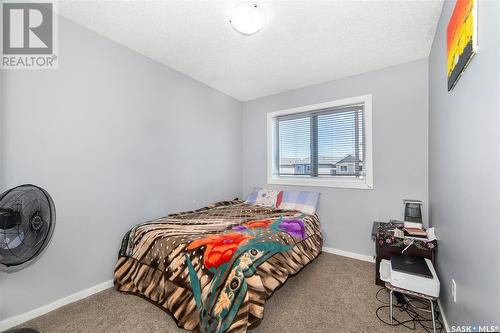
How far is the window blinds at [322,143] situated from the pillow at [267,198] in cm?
43

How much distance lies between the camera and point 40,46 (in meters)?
1.74

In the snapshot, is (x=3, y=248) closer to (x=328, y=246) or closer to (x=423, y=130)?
(x=328, y=246)

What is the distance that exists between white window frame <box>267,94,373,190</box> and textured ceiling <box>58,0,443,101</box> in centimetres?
39

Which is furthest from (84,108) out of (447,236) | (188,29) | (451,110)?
(447,236)

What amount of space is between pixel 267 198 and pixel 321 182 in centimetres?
85

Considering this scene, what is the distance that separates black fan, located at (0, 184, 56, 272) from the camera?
113 cm

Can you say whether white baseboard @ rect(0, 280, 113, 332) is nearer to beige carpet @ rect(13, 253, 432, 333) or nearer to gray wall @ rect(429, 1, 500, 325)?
beige carpet @ rect(13, 253, 432, 333)

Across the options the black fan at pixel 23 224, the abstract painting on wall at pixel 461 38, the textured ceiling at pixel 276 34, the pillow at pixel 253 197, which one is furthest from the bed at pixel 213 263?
the textured ceiling at pixel 276 34

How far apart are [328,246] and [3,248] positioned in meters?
3.15

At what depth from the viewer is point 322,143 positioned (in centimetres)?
317

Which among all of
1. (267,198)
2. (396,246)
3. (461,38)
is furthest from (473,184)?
(267,198)

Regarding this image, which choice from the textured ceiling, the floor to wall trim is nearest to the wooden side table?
the floor to wall trim

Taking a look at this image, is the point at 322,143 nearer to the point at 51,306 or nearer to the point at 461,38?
the point at 461,38

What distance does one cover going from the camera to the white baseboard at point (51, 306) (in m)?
1.52
